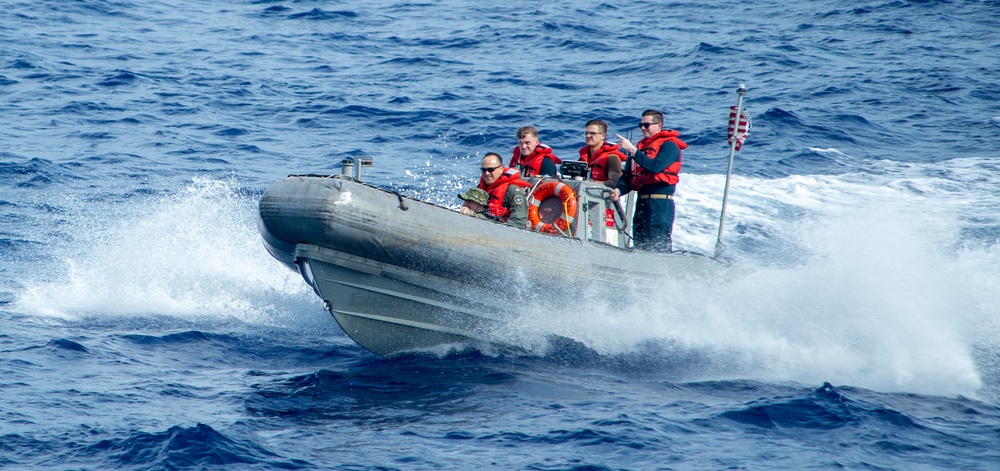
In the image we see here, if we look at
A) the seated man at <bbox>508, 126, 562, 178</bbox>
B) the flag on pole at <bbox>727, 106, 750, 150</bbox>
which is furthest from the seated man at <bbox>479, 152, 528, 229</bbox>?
the flag on pole at <bbox>727, 106, 750, 150</bbox>

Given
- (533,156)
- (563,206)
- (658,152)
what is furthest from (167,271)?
(658,152)

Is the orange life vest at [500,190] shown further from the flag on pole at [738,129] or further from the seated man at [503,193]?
the flag on pole at [738,129]

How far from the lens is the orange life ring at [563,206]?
356 inches

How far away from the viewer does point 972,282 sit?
9680 mm

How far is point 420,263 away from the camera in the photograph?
8336 millimetres

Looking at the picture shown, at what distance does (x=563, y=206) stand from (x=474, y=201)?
0.88 meters

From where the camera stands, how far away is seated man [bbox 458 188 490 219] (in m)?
8.62

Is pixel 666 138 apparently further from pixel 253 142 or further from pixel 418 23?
pixel 418 23

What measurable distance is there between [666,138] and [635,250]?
3.72 feet

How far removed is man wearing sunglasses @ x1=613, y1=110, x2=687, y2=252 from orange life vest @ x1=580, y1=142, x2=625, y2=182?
0.11m

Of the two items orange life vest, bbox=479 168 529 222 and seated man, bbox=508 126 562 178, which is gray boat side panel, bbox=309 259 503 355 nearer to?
orange life vest, bbox=479 168 529 222

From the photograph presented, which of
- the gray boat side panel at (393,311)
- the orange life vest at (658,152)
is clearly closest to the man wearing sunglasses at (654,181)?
the orange life vest at (658,152)

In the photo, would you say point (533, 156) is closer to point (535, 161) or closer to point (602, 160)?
point (535, 161)

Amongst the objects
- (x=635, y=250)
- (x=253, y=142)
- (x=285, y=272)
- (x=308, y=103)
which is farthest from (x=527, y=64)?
(x=635, y=250)
